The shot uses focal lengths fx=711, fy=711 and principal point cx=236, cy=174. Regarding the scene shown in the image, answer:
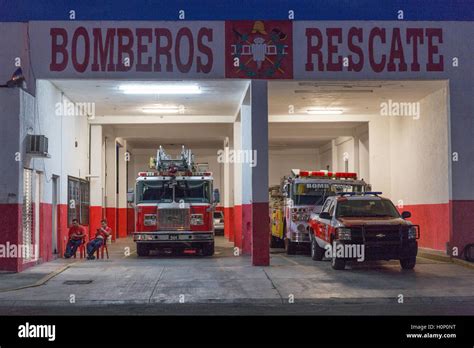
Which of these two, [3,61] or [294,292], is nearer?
[294,292]

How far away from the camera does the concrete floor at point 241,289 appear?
1327cm

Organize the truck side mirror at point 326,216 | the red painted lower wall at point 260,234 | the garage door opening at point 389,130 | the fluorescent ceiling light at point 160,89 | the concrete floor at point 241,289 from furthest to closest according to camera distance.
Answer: the garage door opening at point 389,130 < the fluorescent ceiling light at point 160,89 < the red painted lower wall at point 260,234 < the truck side mirror at point 326,216 < the concrete floor at point 241,289

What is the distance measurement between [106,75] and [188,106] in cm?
635

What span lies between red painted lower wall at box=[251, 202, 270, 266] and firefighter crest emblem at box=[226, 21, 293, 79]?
12.6 ft

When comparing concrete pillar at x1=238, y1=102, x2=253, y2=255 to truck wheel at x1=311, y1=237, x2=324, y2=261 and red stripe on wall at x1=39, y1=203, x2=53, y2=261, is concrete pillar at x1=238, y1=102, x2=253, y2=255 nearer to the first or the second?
truck wheel at x1=311, y1=237, x2=324, y2=261

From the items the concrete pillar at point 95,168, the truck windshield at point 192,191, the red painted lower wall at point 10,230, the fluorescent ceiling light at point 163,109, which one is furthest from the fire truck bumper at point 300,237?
the concrete pillar at point 95,168

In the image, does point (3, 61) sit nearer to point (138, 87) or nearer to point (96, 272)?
point (138, 87)

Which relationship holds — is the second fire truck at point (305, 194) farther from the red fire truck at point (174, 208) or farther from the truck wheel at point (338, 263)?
the truck wheel at point (338, 263)

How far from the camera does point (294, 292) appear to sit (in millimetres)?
14930

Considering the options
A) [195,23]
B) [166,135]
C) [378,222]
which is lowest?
[378,222]

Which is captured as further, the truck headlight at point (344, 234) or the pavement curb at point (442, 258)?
the pavement curb at point (442, 258)

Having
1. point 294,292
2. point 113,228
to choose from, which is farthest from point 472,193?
point 113,228

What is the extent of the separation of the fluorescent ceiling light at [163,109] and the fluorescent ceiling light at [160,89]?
3.39 metres

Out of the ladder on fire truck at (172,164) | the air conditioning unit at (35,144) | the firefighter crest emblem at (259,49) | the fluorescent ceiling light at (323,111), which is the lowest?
the ladder on fire truck at (172,164)
